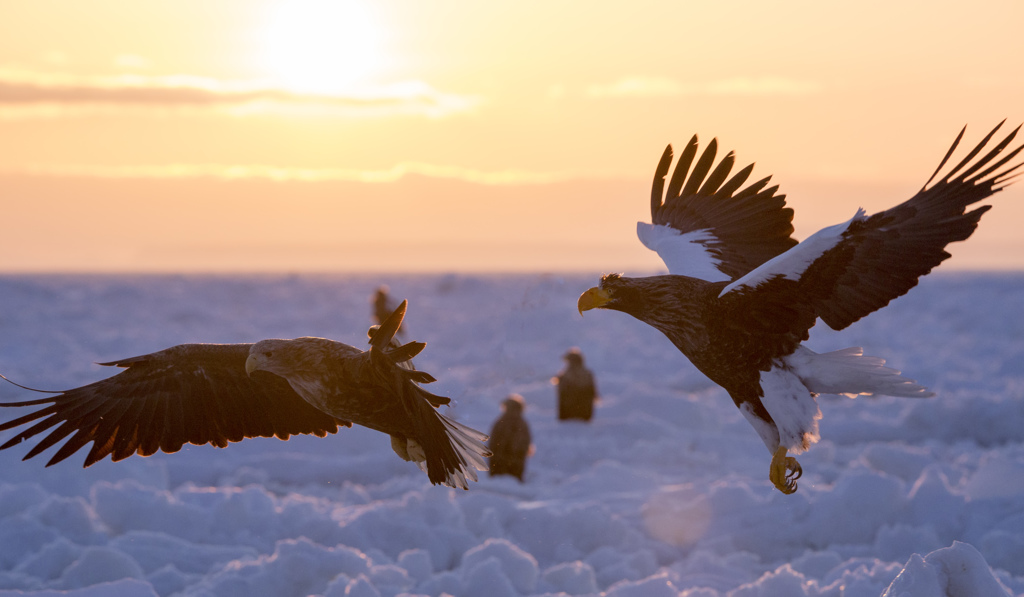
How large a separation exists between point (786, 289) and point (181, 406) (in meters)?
3.50

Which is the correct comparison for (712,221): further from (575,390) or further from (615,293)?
(575,390)

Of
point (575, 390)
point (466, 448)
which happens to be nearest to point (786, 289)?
point (466, 448)

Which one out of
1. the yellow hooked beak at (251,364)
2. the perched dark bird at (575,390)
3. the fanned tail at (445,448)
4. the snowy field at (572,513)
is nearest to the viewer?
the fanned tail at (445,448)

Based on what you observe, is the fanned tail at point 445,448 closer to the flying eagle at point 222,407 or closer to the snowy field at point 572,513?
the flying eagle at point 222,407

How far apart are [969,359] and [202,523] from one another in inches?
777

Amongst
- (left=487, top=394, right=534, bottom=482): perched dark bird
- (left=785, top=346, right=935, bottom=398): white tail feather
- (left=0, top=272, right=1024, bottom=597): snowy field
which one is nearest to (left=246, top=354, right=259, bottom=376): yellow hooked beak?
(left=0, top=272, right=1024, bottom=597): snowy field

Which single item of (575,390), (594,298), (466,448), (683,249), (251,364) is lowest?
(575,390)

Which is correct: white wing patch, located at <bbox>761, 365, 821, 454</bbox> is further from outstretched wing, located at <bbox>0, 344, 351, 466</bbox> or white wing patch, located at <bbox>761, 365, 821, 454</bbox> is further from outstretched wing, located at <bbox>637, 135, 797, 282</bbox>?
outstretched wing, located at <bbox>0, 344, 351, 466</bbox>

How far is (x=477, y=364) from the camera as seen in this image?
24.5m

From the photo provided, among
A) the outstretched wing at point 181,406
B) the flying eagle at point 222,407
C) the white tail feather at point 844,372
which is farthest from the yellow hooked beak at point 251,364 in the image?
the white tail feather at point 844,372

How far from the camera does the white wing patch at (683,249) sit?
6355mm

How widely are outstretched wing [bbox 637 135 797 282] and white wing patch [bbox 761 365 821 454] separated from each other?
0.75 m

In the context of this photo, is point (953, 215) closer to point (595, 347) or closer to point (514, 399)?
point (514, 399)

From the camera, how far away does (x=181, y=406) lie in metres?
6.06
